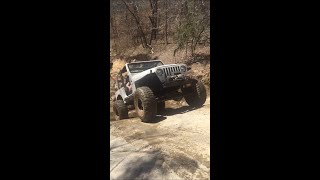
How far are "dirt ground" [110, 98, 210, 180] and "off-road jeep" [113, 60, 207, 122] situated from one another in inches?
12.6

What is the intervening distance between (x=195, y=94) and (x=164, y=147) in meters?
2.81

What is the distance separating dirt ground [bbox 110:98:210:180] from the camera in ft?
9.62

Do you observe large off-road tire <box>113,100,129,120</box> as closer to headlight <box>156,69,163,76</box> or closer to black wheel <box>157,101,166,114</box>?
black wheel <box>157,101,166,114</box>

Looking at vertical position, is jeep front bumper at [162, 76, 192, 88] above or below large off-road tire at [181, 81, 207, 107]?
above

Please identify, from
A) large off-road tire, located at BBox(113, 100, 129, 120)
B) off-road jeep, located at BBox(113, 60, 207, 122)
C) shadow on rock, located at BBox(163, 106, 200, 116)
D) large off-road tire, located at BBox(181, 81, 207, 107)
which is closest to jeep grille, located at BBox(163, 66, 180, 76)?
off-road jeep, located at BBox(113, 60, 207, 122)

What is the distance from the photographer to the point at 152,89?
18.8 ft

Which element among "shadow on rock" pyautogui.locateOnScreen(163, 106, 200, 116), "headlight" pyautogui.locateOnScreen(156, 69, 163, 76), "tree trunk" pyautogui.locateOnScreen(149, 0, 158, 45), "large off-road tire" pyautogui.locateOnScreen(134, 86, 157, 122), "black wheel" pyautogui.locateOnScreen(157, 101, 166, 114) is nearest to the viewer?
"large off-road tire" pyautogui.locateOnScreen(134, 86, 157, 122)

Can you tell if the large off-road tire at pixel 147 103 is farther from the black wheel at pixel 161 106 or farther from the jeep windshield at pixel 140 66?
the jeep windshield at pixel 140 66

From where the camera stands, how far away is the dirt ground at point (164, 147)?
115 inches

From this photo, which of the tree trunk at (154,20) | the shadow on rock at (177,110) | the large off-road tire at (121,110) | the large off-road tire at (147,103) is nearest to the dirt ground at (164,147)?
the shadow on rock at (177,110)
